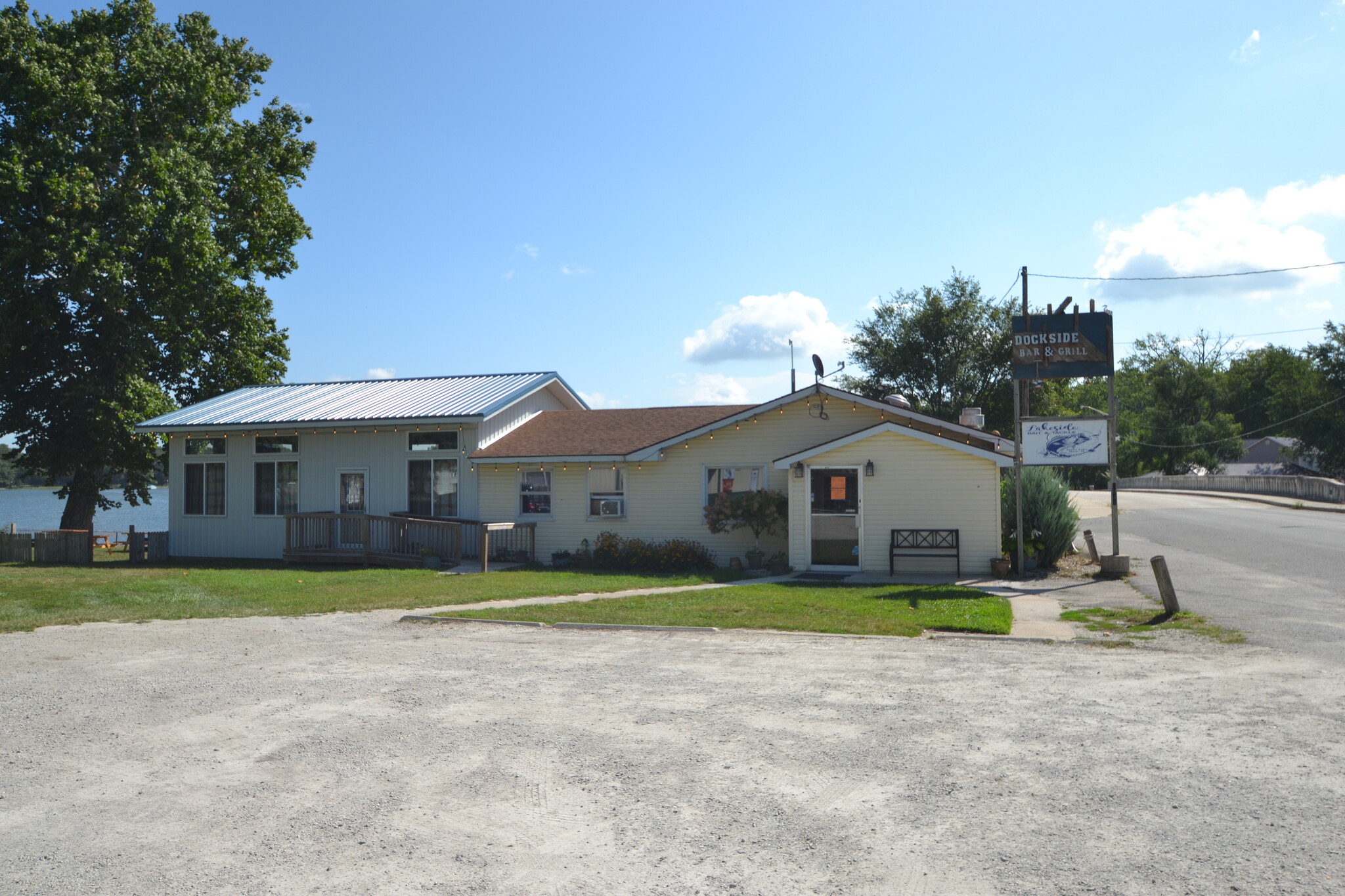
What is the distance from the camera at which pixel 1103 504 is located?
1671 inches

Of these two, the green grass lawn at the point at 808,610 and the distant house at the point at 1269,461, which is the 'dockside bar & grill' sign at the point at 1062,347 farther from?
the distant house at the point at 1269,461

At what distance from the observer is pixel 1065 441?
1703cm

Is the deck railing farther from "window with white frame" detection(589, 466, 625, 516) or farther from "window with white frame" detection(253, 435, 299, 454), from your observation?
"window with white frame" detection(253, 435, 299, 454)

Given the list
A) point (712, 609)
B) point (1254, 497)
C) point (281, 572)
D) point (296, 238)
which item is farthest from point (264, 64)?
point (1254, 497)

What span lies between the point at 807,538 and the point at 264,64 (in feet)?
82.3

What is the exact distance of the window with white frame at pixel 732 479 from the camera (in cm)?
1997

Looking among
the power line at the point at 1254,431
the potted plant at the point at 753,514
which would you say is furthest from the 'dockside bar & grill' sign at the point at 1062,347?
the power line at the point at 1254,431

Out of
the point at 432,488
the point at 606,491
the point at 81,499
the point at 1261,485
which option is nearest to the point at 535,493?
the point at 606,491

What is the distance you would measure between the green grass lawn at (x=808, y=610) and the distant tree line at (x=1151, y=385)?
689 inches

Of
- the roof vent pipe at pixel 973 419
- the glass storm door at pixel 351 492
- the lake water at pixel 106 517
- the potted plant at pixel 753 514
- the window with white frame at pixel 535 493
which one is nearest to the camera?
the potted plant at pixel 753 514

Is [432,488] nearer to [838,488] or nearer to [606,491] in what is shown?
[606,491]

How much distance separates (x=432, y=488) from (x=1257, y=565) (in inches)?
695

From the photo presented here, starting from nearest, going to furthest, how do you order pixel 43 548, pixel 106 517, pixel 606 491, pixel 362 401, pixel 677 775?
1. pixel 677 775
2. pixel 606 491
3. pixel 43 548
4. pixel 362 401
5. pixel 106 517

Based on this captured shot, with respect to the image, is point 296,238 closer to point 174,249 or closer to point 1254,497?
point 174,249
